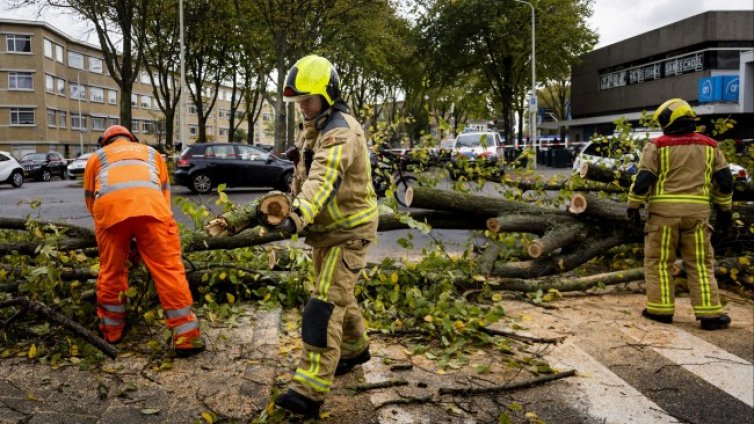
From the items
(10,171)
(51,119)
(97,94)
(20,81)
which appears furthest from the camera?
(97,94)

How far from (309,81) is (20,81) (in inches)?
2336

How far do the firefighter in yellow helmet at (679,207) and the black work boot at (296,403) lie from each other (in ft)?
10.7

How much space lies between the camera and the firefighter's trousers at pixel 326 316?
3.29 metres

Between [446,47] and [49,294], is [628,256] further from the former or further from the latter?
[446,47]

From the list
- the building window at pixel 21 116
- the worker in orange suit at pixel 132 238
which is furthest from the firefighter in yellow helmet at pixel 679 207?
the building window at pixel 21 116

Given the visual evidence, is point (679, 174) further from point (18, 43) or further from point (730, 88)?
point (18, 43)

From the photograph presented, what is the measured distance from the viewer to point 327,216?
3.44 metres

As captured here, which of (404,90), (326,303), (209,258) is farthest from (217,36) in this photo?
(326,303)

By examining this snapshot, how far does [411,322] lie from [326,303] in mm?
1580

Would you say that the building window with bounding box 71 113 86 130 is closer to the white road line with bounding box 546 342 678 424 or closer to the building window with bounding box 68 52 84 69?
the building window with bounding box 68 52 84 69

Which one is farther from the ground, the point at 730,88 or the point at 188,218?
the point at 730,88

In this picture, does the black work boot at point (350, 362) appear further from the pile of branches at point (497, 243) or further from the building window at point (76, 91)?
the building window at point (76, 91)

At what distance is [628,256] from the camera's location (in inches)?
282

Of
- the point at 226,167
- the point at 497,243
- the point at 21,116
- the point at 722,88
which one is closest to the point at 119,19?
the point at 226,167
